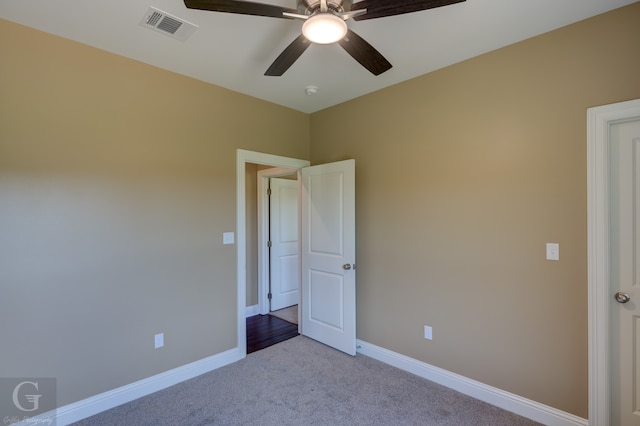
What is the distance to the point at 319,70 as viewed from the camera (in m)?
2.70

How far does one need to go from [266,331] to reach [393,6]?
3.65 metres

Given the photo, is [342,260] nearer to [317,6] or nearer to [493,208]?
[493,208]

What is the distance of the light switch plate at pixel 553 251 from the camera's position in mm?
2102

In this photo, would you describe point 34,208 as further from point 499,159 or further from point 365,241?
point 499,159

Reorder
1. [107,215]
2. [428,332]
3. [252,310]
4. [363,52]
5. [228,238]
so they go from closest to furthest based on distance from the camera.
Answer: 1. [363,52]
2. [107,215]
3. [428,332]
4. [228,238]
5. [252,310]

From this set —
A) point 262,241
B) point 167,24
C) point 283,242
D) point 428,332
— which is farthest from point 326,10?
point 283,242

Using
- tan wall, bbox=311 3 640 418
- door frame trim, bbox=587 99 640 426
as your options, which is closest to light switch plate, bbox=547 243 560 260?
tan wall, bbox=311 3 640 418

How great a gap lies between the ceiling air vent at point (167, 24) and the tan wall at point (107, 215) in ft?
1.99

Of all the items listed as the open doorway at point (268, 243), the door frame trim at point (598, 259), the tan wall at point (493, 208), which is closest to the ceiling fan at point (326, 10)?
the tan wall at point (493, 208)

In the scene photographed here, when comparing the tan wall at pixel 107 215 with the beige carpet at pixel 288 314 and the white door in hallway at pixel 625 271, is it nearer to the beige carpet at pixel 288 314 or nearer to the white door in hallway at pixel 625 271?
the beige carpet at pixel 288 314

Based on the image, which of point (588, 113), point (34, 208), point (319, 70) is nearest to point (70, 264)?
point (34, 208)

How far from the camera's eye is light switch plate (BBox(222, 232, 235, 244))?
304 cm

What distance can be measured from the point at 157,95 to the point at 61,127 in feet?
2.49

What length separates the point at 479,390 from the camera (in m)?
2.42
